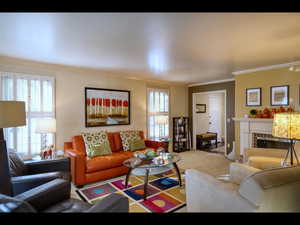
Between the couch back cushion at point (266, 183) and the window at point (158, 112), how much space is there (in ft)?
11.6

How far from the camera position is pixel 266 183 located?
4.14 ft

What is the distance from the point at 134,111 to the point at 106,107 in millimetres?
848

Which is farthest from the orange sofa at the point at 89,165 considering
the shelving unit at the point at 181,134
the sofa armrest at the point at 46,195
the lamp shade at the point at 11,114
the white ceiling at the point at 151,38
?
the shelving unit at the point at 181,134

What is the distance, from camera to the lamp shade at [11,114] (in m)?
1.54

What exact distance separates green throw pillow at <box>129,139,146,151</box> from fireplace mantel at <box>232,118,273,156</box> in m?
2.24

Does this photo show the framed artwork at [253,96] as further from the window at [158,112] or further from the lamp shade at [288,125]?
the window at [158,112]

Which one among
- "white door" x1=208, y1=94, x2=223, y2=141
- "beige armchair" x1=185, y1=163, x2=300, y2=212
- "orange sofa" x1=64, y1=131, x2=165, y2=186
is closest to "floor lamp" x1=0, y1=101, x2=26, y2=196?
"orange sofa" x1=64, y1=131, x2=165, y2=186

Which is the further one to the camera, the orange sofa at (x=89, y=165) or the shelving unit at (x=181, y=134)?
the shelving unit at (x=181, y=134)

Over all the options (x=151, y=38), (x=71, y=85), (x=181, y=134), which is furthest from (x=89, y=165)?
(x=181, y=134)

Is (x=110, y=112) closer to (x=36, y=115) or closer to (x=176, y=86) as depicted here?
(x=36, y=115)

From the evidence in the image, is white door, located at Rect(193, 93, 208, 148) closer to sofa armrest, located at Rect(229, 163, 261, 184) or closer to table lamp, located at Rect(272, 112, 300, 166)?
sofa armrest, located at Rect(229, 163, 261, 184)

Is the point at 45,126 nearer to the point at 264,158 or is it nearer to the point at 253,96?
the point at 264,158

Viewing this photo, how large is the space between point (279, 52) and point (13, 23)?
3673mm

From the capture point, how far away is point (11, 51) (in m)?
2.64
